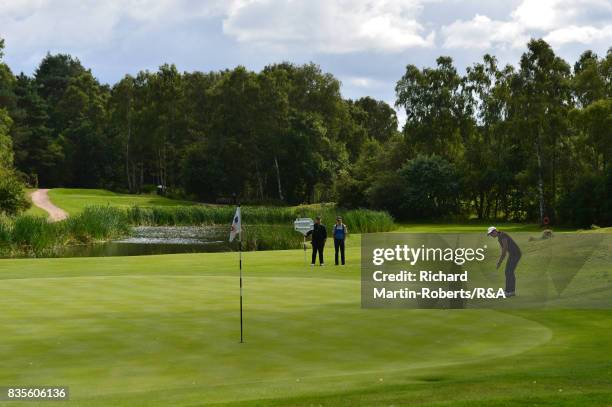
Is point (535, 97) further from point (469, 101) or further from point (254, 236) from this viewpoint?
point (254, 236)

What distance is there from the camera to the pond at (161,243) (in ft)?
145

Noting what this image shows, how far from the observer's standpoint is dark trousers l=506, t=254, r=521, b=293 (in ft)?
54.5

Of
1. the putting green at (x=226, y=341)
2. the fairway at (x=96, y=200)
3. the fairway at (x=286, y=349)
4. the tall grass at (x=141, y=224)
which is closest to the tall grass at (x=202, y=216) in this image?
the tall grass at (x=141, y=224)

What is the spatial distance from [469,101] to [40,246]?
5114cm

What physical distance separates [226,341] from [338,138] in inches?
3656

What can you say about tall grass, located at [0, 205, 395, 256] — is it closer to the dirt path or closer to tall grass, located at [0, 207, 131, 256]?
tall grass, located at [0, 207, 131, 256]

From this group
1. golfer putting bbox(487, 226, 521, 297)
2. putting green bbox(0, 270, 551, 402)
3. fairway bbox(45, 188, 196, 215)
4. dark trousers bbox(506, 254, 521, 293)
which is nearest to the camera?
putting green bbox(0, 270, 551, 402)

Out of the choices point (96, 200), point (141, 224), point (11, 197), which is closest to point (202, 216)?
point (141, 224)

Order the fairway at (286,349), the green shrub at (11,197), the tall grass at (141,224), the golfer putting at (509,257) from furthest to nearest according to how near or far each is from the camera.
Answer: the green shrub at (11,197), the tall grass at (141,224), the golfer putting at (509,257), the fairway at (286,349)

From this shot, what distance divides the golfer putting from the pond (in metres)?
29.6

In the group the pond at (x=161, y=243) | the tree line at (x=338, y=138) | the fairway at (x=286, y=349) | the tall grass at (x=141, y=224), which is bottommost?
the fairway at (x=286, y=349)

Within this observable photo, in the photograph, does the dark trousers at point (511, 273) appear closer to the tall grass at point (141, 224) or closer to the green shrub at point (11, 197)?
the tall grass at point (141, 224)

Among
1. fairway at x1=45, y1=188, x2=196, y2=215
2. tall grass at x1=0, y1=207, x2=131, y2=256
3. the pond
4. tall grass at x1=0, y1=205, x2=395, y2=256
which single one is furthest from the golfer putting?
fairway at x1=45, y1=188, x2=196, y2=215

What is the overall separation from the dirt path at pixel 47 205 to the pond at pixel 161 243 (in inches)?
283
